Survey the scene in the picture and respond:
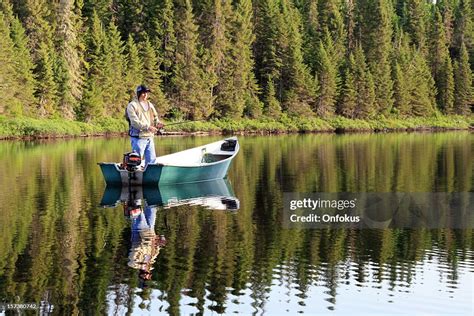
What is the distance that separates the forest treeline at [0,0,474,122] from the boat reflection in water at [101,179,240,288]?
40.0m

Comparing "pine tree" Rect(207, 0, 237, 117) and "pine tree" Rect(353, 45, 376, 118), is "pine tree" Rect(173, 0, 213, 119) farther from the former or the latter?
"pine tree" Rect(353, 45, 376, 118)

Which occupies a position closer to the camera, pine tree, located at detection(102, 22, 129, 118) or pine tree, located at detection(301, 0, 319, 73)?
pine tree, located at detection(102, 22, 129, 118)

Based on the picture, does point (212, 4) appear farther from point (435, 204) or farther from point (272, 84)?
point (435, 204)

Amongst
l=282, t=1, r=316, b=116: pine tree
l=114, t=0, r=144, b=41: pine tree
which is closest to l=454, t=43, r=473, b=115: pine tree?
l=282, t=1, r=316, b=116: pine tree

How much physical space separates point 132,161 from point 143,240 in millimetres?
8537

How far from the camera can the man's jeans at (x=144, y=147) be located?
22.4 meters

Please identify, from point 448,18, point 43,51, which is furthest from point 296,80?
point 448,18

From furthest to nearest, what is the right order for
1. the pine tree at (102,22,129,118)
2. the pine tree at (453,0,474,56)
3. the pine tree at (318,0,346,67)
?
the pine tree at (453,0,474,56)
the pine tree at (318,0,346,67)
the pine tree at (102,22,129,118)

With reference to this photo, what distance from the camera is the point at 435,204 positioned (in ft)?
60.6

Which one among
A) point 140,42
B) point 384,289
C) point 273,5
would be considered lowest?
point 384,289

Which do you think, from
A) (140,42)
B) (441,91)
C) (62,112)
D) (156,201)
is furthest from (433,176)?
(441,91)

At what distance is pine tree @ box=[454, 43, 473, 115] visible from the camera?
100m

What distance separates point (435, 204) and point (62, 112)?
53.9 metres

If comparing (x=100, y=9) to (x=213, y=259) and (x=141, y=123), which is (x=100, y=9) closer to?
(x=141, y=123)
